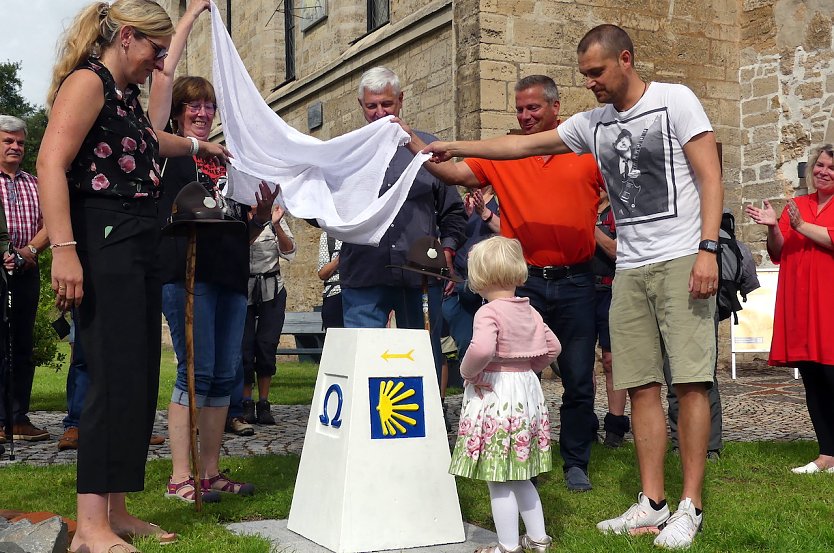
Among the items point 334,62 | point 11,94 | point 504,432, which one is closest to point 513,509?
point 504,432

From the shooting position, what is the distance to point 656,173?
163 inches

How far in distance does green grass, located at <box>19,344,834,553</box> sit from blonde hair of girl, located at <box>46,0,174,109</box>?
185cm

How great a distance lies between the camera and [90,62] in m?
3.68

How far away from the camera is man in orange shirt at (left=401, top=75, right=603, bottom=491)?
5004mm

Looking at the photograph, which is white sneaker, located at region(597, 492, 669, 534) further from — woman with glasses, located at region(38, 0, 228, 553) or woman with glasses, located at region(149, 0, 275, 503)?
woman with glasses, located at region(38, 0, 228, 553)

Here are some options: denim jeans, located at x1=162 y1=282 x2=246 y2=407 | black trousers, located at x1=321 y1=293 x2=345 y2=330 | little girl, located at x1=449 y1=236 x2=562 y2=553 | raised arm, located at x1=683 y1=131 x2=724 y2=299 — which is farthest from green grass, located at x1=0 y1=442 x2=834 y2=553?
black trousers, located at x1=321 y1=293 x2=345 y2=330

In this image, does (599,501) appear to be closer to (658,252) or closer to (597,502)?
(597,502)

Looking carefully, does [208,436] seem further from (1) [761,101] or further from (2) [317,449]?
(1) [761,101]

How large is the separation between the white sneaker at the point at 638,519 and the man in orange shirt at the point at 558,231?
82cm

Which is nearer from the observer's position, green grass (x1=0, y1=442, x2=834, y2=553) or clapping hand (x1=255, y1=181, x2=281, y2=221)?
green grass (x1=0, y1=442, x2=834, y2=553)

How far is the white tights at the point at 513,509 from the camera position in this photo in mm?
3715

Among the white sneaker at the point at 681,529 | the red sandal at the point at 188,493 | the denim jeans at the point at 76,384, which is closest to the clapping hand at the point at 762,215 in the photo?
the white sneaker at the point at 681,529

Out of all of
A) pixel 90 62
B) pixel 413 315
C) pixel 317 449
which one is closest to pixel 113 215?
pixel 90 62

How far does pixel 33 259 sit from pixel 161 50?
3587 millimetres
